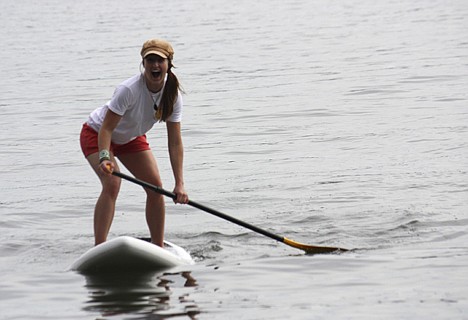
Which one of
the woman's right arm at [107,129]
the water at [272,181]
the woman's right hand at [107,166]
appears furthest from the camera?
the woman's right arm at [107,129]

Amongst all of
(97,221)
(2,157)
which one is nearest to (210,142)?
(2,157)

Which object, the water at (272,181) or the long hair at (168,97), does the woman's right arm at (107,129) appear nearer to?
the long hair at (168,97)

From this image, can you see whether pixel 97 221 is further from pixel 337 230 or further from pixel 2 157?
pixel 2 157

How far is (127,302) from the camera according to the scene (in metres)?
7.89

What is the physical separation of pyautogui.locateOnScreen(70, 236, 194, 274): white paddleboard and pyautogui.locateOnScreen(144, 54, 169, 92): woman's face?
50.4 inches

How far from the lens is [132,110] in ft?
27.7

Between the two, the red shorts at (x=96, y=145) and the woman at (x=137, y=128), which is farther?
the red shorts at (x=96, y=145)

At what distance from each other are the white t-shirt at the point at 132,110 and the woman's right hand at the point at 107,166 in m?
0.38

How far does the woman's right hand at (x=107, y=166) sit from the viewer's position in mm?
8234

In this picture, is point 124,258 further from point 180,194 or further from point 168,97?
point 168,97

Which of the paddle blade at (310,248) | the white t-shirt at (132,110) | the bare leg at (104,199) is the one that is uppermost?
the white t-shirt at (132,110)

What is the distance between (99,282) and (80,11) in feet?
141

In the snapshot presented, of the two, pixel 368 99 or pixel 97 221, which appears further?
pixel 368 99

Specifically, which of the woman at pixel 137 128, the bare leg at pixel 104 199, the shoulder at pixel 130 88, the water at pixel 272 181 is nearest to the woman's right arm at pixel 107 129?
the woman at pixel 137 128
